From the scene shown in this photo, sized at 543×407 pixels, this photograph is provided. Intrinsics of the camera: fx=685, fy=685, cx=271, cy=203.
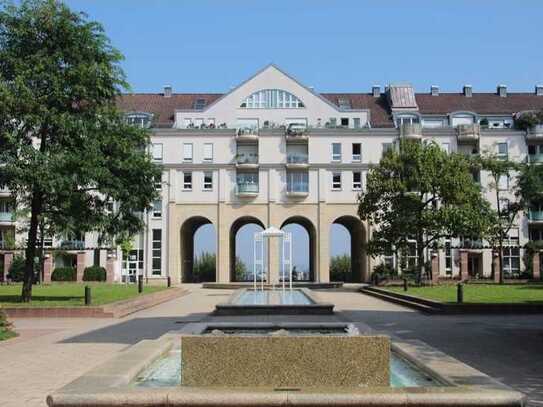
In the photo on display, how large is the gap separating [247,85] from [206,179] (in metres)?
9.68

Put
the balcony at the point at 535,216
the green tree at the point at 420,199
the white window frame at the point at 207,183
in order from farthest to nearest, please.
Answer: the balcony at the point at 535,216 → the white window frame at the point at 207,183 → the green tree at the point at 420,199

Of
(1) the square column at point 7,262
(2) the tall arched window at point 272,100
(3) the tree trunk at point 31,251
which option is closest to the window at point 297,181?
(2) the tall arched window at point 272,100

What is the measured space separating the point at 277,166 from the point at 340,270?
40.9 feet

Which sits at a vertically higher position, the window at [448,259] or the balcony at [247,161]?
the balcony at [247,161]

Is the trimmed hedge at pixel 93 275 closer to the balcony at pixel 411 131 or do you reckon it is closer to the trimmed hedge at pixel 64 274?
the trimmed hedge at pixel 64 274

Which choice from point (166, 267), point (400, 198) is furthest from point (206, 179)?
point (400, 198)

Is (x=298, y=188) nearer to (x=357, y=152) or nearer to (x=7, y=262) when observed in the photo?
(x=357, y=152)

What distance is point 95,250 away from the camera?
61.7 m

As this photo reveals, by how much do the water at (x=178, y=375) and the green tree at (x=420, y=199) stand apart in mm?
34367

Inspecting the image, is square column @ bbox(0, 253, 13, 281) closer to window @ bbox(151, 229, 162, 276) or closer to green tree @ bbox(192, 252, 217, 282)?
window @ bbox(151, 229, 162, 276)

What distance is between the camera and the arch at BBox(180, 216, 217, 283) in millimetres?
63500

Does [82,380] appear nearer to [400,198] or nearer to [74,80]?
[74,80]

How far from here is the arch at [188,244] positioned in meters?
63.5

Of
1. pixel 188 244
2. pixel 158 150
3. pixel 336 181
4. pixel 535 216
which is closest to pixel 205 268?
pixel 188 244
